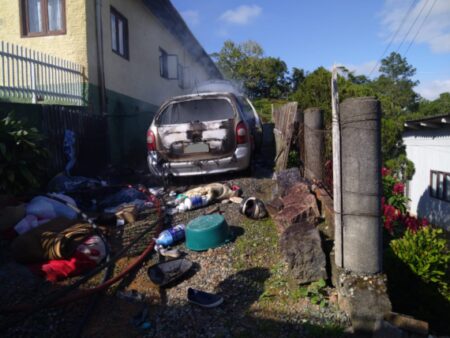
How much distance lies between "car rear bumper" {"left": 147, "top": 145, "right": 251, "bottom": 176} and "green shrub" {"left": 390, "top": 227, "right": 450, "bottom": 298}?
3.17 metres

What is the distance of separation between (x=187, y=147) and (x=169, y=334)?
3888 mm

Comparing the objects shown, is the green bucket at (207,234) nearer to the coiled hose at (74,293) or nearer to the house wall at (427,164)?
the coiled hose at (74,293)

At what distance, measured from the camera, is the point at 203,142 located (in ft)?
20.3

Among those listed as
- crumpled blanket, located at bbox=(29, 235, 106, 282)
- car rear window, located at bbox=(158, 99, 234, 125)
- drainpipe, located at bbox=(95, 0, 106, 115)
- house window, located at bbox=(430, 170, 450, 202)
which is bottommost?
house window, located at bbox=(430, 170, 450, 202)

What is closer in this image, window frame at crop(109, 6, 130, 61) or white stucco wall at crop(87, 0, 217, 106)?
white stucco wall at crop(87, 0, 217, 106)

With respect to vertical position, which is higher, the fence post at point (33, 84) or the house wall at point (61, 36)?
the house wall at point (61, 36)

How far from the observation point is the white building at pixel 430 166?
38.1 ft

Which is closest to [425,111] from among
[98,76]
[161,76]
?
[161,76]

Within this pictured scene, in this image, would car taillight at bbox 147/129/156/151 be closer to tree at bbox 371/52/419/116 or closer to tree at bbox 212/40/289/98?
tree at bbox 212/40/289/98

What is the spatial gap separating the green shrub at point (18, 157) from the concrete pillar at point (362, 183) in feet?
13.8

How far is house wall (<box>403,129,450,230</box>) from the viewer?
458 inches

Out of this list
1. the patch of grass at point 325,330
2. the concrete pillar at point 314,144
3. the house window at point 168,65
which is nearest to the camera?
the patch of grass at point 325,330

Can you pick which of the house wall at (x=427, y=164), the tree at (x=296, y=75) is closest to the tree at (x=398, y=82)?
the tree at (x=296, y=75)

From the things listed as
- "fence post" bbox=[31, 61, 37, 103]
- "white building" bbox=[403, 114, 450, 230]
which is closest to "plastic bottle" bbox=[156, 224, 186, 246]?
"fence post" bbox=[31, 61, 37, 103]
